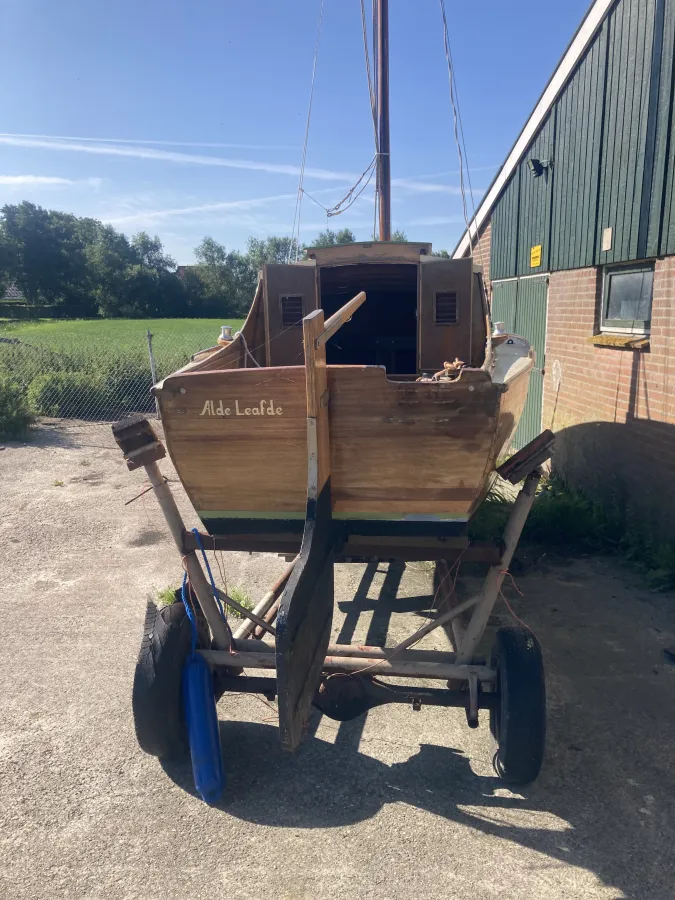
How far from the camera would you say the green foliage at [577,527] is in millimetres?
5902

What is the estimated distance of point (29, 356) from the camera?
14508mm

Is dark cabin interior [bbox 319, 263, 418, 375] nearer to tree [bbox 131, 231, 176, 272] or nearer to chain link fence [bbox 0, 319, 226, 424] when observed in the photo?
chain link fence [bbox 0, 319, 226, 424]

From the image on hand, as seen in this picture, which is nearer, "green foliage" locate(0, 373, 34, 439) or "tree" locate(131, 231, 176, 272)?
"green foliage" locate(0, 373, 34, 439)

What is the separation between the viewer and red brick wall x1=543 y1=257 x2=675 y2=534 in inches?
224

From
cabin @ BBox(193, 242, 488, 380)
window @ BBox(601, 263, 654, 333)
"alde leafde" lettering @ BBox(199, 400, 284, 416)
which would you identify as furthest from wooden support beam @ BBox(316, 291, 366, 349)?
Answer: window @ BBox(601, 263, 654, 333)

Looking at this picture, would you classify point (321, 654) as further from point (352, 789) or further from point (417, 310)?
point (417, 310)

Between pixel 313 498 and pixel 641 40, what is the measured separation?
5.81 m

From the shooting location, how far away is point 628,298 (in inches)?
257

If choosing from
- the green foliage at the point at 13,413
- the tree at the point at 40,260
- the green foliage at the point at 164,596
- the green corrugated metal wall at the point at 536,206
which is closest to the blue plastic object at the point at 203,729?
the green foliage at the point at 164,596

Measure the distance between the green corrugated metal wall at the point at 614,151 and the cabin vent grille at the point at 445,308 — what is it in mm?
1994

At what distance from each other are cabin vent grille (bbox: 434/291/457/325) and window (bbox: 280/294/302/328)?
1.12 metres

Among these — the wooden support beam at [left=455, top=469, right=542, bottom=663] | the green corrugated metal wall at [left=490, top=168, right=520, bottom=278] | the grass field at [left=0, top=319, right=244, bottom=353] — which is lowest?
the wooden support beam at [left=455, top=469, right=542, bottom=663]

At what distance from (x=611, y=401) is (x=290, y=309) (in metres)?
3.61

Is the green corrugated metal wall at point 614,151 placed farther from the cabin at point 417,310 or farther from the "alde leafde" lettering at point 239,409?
the "alde leafde" lettering at point 239,409
